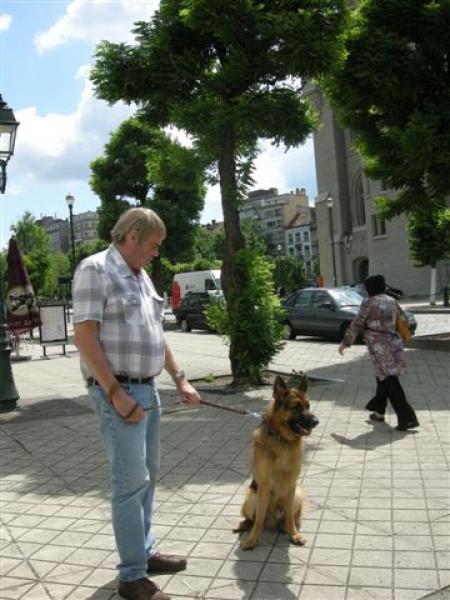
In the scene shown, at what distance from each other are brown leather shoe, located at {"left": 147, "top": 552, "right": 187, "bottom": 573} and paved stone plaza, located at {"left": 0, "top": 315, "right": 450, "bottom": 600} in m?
0.06

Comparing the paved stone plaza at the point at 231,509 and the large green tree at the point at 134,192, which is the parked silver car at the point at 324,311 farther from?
the large green tree at the point at 134,192

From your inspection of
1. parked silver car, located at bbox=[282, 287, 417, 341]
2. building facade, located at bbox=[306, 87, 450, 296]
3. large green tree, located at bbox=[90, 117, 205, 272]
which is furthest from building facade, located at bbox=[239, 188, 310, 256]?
parked silver car, located at bbox=[282, 287, 417, 341]

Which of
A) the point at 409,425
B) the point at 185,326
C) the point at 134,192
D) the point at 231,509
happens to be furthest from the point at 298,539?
the point at 134,192

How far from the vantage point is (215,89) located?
11.1 metres

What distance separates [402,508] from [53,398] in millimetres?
7409

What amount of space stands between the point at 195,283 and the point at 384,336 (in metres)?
24.8

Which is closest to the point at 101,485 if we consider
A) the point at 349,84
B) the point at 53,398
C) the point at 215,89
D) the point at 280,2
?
the point at 53,398

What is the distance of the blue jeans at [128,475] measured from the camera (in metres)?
3.21

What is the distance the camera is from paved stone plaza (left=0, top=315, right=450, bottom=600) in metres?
3.60

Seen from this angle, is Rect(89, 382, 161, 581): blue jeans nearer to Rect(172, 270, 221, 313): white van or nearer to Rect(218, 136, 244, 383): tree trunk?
Rect(218, 136, 244, 383): tree trunk

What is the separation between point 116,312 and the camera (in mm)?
3227

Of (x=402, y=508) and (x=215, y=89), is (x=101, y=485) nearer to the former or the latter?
(x=402, y=508)

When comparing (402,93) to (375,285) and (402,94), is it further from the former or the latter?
(375,285)

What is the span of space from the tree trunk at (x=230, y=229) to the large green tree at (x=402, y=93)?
3.19 meters
